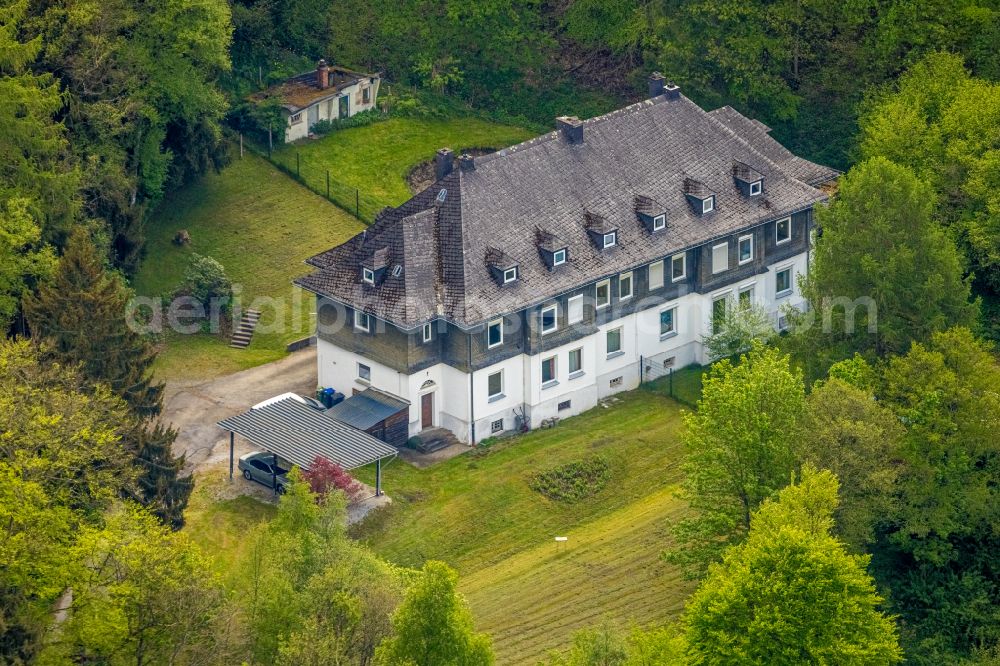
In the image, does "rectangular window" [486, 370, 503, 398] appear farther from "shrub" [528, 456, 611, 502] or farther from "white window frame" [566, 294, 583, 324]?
"shrub" [528, 456, 611, 502]

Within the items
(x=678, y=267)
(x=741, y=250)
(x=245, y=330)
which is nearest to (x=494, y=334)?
(x=678, y=267)

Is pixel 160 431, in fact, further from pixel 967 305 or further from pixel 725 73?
pixel 725 73

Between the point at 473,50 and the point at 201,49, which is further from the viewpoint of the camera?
the point at 473,50

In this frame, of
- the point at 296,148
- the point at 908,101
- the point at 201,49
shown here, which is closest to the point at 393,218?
the point at 201,49

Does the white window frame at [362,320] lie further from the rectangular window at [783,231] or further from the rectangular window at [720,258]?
the rectangular window at [783,231]

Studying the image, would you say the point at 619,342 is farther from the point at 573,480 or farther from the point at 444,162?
the point at 444,162

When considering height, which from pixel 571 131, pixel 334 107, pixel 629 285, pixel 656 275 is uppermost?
pixel 571 131
